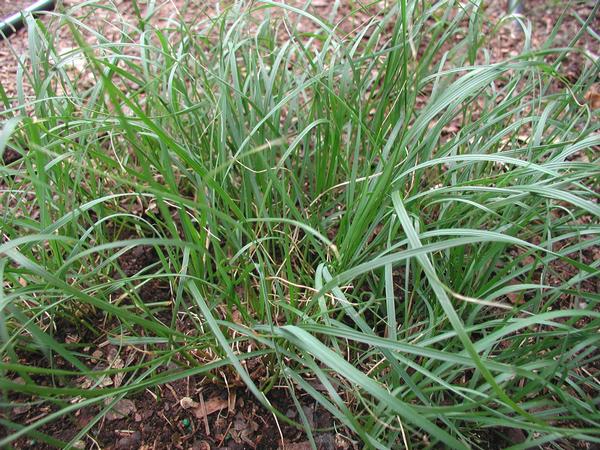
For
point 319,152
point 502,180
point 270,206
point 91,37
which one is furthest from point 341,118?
point 91,37

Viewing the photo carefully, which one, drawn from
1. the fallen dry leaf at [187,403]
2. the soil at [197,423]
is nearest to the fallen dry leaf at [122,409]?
the soil at [197,423]

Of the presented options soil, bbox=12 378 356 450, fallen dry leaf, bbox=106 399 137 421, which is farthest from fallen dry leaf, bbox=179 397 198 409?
fallen dry leaf, bbox=106 399 137 421

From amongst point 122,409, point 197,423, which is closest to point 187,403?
point 197,423

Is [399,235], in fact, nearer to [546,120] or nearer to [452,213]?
[452,213]

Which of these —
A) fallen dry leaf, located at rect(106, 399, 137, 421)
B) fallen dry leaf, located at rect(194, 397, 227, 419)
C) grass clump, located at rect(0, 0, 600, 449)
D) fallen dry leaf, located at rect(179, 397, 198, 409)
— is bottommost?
fallen dry leaf, located at rect(194, 397, 227, 419)

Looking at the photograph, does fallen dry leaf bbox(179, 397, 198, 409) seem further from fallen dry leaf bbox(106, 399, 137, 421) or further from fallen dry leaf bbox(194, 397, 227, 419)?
fallen dry leaf bbox(106, 399, 137, 421)

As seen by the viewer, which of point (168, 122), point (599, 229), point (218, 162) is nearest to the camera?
point (599, 229)

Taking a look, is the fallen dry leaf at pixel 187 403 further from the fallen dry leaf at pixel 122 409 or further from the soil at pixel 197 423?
the fallen dry leaf at pixel 122 409

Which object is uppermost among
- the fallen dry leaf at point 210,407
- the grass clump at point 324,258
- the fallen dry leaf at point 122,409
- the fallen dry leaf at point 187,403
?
the grass clump at point 324,258
